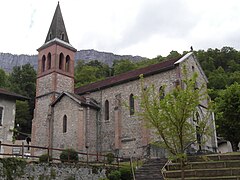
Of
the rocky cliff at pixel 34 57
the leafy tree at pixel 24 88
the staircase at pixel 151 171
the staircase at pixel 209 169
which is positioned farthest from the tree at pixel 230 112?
the rocky cliff at pixel 34 57

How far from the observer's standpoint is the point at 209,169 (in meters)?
17.7

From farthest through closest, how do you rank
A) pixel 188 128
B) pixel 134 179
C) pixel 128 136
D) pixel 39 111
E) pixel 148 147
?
1. pixel 39 111
2. pixel 128 136
3. pixel 148 147
4. pixel 134 179
5. pixel 188 128

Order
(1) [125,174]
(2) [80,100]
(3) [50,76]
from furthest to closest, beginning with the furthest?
(3) [50,76] → (2) [80,100] → (1) [125,174]

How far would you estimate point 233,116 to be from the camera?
32531 mm

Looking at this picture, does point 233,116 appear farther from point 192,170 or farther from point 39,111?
point 39,111

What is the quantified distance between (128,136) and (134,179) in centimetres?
1111

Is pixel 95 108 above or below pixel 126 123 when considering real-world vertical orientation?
above

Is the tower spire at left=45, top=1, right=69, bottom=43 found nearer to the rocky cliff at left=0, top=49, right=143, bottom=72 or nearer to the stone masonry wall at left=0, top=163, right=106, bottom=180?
the stone masonry wall at left=0, top=163, right=106, bottom=180

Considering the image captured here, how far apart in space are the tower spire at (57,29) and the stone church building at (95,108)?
819mm

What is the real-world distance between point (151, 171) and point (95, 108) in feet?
48.9

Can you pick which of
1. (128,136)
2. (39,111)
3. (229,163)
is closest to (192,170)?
(229,163)

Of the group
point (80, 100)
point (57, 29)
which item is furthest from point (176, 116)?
point (57, 29)

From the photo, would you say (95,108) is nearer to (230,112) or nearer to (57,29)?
(57,29)

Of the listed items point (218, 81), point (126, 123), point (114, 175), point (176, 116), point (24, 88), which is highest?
point (24, 88)
